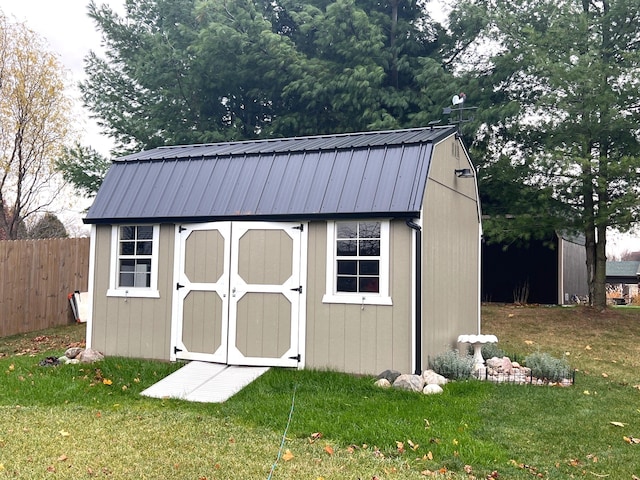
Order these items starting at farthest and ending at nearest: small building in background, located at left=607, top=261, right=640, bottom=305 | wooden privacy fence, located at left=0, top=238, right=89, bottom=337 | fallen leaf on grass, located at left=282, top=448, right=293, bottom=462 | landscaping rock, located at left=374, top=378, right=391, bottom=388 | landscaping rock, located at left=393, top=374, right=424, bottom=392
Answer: small building in background, located at left=607, top=261, right=640, bottom=305, wooden privacy fence, located at left=0, top=238, right=89, bottom=337, landscaping rock, located at left=374, top=378, right=391, bottom=388, landscaping rock, located at left=393, top=374, right=424, bottom=392, fallen leaf on grass, located at left=282, top=448, right=293, bottom=462

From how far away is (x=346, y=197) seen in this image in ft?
24.3

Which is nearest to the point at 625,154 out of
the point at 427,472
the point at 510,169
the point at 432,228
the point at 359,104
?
the point at 510,169

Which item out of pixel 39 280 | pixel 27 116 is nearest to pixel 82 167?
pixel 27 116

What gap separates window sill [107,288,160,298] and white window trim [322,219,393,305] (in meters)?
2.57

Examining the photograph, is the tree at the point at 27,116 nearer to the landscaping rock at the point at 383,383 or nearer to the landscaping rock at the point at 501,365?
the landscaping rock at the point at 383,383

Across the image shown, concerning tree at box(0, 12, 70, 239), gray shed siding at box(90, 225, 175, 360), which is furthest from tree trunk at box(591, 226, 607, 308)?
tree at box(0, 12, 70, 239)

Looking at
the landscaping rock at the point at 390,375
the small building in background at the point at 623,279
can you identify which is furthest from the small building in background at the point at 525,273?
the small building in background at the point at 623,279

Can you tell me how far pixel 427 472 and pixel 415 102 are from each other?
12281 millimetres

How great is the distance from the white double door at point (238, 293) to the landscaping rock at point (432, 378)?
1638 millimetres

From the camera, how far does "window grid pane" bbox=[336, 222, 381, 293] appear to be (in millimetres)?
7262

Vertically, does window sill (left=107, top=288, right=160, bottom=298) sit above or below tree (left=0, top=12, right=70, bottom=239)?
below

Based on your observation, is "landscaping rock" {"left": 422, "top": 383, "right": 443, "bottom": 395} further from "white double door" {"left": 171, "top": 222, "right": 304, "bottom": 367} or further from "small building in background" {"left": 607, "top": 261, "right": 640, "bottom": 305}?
"small building in background" {"left": 607, "top": 261, "right": 640, "bottom": 305}

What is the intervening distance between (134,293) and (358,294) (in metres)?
3.34

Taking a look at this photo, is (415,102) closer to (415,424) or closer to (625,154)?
(625,154)
